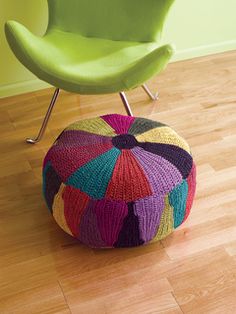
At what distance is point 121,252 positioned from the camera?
5.92 feet

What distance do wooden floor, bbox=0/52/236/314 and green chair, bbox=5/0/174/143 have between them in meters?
0.28

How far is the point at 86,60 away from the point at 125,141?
1.81ft

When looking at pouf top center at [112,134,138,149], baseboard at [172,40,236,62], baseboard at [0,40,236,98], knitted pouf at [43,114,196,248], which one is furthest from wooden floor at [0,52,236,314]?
baseboard at [172,40,236,62]

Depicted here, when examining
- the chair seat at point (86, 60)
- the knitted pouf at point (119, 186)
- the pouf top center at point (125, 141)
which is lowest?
the knitted pouf at point (119, 186)

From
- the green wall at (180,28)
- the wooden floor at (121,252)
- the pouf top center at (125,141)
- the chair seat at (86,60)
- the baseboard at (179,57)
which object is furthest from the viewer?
the baseboard at (179,57)

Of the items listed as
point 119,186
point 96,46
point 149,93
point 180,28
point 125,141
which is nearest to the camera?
point 119,186

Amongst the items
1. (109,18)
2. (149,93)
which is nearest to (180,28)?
(149,93)

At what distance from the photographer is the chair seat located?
1944 millimetres

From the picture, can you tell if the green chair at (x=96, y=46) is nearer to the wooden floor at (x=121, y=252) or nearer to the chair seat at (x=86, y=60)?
the chair seat at (x=86, y=60)

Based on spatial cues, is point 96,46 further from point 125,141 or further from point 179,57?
point 179,57

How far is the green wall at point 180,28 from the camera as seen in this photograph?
2.50m

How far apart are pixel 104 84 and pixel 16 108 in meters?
Result: 0.79

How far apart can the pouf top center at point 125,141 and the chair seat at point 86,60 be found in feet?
0.81

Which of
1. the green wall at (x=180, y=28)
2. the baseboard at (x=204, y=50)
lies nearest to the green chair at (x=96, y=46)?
the green wall at (x=180, y=28)
